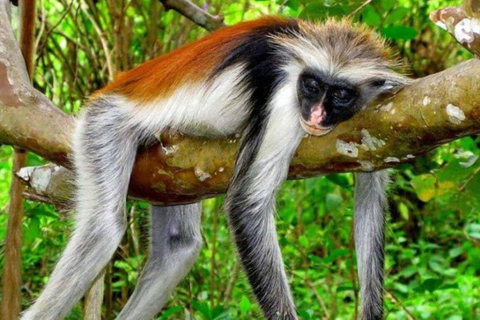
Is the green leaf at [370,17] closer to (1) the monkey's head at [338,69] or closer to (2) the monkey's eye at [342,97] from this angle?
(1) the monkey's head at [338,69]

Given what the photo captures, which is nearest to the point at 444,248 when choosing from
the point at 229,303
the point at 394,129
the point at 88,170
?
the point at 229,303

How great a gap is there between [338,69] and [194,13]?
2.23m

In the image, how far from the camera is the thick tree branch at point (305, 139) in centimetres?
311

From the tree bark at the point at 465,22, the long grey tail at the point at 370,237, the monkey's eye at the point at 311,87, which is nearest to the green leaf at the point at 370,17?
the long grey tail at the point at 370,237

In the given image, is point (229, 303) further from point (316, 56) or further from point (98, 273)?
point (316, 56)

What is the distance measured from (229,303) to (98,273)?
10.9 ft

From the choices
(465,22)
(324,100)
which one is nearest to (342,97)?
(324,100)

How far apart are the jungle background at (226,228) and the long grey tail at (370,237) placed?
102 centimetres

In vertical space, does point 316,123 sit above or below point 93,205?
above

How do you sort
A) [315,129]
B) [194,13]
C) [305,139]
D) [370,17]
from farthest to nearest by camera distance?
1. [194,13]
2. [370,17]
3. [305,139]
4. [315,129]

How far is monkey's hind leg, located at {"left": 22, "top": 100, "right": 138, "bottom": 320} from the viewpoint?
4387mm

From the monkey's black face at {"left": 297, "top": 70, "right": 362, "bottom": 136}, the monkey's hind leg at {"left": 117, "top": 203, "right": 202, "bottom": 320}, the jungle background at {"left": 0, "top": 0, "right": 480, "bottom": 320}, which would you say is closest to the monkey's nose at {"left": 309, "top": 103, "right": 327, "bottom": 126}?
the monkey's black face at {"left": 297, "top": 70, "right": 362, "bottom": 136}

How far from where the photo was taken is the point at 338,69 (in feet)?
13.6

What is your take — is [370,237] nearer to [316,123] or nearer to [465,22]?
[316,123]
